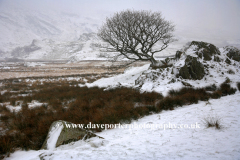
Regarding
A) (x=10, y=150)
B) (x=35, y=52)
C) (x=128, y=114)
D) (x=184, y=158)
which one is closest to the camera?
(x=184, y=158)

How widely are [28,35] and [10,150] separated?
21717 cm

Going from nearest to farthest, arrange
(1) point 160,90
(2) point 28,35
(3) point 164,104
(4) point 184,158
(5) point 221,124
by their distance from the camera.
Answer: (4) point 184,158, (5) point 221,124, (3) point 164,104, (1) point 160,90, (2) point 28,35

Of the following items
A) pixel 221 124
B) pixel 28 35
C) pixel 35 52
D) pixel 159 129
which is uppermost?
pixel 28 35

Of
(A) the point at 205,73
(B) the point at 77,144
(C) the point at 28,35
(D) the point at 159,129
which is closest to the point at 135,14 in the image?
(A) the point at 205,73

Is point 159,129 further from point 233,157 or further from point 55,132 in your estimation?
point 55,132

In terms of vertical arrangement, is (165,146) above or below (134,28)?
below

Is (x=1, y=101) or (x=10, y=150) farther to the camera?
(x=1, y=101)

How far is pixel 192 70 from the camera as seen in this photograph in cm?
856

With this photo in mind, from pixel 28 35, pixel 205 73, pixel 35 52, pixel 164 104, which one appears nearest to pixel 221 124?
pixel 164 104

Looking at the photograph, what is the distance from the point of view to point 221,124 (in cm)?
314

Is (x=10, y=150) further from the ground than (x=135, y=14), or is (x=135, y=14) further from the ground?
(x=135, y=14)

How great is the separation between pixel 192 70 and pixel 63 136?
8990mm

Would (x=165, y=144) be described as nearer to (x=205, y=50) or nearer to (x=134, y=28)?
(x=205, y=50)

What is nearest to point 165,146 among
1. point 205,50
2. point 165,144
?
point 165,144
